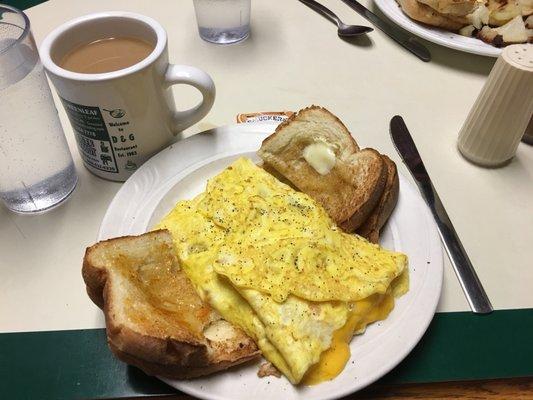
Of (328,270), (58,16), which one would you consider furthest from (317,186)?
(58,16)

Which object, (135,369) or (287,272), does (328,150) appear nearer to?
(287,272)

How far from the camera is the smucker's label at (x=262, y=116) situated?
1442 mm

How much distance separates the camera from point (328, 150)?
4.07 feet

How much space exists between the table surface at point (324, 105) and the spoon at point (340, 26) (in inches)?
1.0

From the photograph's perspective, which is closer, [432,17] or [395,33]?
[432,17]

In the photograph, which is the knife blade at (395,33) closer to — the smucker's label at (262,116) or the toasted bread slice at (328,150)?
the smucker's label at (262,116)

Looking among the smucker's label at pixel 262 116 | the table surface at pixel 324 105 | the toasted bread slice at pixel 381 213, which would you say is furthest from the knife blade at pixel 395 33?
the toasted bread slice at pixel 381 213

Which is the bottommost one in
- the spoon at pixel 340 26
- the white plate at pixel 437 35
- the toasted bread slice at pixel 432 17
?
the spoon at pixel 340 26

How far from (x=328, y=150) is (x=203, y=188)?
322 millimetres

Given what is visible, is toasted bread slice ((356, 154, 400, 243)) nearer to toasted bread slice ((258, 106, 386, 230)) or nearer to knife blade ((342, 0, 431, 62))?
toasted bread slice ((258, 106, 386, 230))

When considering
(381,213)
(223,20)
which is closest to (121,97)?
(381,213)

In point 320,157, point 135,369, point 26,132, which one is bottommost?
point 135,369

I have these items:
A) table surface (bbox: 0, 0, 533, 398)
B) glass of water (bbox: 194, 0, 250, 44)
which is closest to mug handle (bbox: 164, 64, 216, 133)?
table surface (bbox: 0, 0, 533, 398)

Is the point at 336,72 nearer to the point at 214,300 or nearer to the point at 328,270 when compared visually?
the point at 328,270
